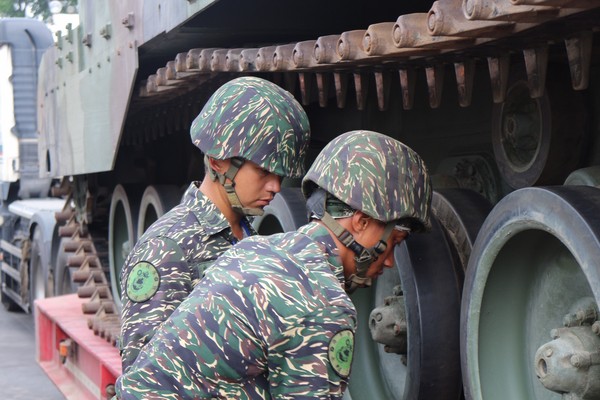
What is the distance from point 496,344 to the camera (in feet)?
9.89

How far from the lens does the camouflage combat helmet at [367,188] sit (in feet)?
7.17

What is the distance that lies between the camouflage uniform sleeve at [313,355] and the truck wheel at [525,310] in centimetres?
96

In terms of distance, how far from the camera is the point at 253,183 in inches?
105

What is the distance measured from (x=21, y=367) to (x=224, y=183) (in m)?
6.04

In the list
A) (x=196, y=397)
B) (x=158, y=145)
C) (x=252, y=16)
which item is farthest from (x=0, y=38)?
(x=196, y=397)

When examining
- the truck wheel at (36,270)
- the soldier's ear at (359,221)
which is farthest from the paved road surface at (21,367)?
the soldier's ear at (359,221)

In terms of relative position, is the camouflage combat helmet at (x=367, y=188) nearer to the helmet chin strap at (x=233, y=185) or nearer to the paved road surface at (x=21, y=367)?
the helmet chin strap at (x=233, y=185)

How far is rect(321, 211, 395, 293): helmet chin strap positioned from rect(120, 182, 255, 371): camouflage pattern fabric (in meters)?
0.42

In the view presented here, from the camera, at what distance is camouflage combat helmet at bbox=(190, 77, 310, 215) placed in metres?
2.61

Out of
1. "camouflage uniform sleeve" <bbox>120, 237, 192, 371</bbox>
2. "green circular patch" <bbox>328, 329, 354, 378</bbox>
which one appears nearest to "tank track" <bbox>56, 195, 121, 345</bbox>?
"camouflage uniform sleeve" <bbox>120, 237, 192, 371</bbox>

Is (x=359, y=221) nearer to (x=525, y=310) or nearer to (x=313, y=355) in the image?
(x=313, y=355)

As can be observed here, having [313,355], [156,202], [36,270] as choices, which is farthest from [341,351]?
[36,270]

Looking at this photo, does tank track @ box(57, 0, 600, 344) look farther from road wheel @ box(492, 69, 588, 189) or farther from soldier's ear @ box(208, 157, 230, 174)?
soldier's ear @ box(208, 157, 230, 174)

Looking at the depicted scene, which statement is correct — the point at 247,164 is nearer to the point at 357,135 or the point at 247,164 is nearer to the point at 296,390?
the point at 357,135
